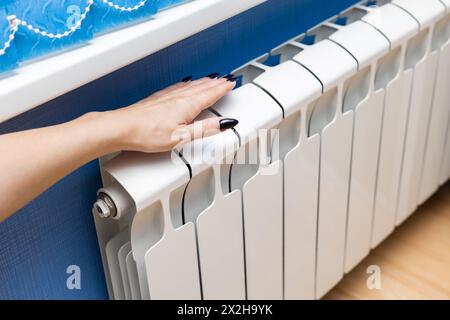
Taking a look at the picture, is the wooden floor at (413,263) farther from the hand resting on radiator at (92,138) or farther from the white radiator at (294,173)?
the hand resting on radiator at (92,138)

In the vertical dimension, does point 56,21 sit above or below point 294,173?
above

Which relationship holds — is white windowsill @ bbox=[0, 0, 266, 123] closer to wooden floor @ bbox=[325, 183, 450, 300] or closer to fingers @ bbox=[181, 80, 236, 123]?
fingers @ bbox=[181, 80, 236, 123]

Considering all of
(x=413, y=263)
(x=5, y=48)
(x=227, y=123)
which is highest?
(x=5, y=48)

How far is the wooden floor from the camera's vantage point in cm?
125

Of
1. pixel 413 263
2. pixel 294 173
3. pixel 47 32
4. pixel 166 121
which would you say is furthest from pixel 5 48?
pixel 413 263

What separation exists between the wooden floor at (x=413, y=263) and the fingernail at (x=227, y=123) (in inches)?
28.2

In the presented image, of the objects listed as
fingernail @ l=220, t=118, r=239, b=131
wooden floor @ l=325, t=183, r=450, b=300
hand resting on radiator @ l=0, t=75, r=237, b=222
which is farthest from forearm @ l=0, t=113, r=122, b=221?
wooden floor @ l=325, t=183, r=450, b=300

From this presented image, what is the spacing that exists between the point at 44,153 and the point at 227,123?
0.69 feet

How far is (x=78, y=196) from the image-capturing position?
0.71m

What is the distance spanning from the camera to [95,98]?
0.68 meters

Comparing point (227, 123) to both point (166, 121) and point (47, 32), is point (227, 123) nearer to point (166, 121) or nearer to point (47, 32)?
point (166, 121)

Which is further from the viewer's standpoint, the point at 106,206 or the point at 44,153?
the point at 106,206

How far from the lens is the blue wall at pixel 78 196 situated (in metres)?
0.66

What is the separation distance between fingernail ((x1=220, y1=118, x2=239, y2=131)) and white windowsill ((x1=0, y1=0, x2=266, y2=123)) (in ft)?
0.37
